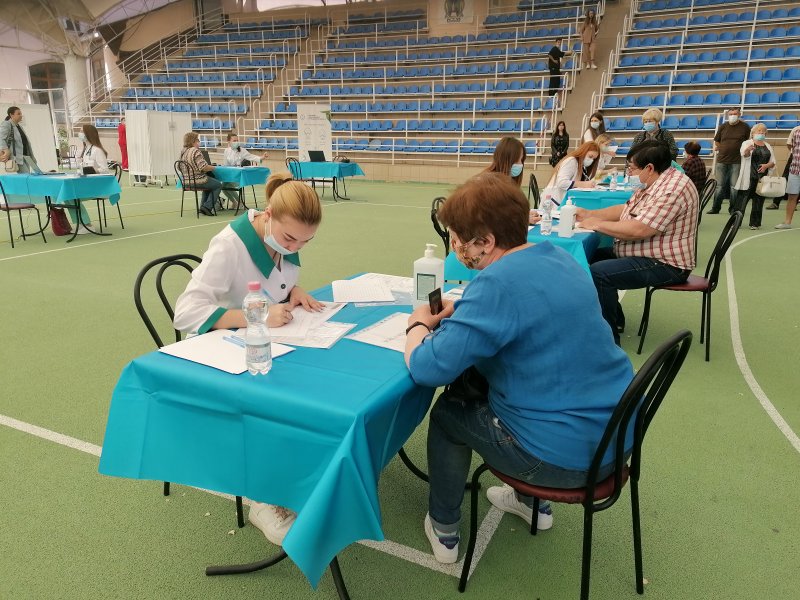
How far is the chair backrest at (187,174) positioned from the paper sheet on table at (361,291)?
7085 millimetres

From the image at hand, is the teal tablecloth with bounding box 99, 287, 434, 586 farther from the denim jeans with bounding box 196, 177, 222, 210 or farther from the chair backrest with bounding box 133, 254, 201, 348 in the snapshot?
the denim jeans with bounding box 196, 177, 222, 210

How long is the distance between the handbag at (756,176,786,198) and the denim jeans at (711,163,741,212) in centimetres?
92

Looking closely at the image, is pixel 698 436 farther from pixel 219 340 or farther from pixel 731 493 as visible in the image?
pixel 219 340

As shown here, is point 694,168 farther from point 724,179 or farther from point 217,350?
point 217,350

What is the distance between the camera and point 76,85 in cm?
2144

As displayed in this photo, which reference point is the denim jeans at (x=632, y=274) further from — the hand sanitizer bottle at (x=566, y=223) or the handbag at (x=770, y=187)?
the handbag at (x=770, y=187)

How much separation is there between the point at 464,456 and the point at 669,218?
7.37 feet

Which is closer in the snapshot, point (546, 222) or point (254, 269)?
point (254, 269)

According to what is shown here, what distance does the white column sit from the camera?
21.0m

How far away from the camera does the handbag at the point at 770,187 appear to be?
7.75 m

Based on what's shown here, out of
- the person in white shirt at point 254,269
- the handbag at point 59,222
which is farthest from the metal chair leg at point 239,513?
the handbag at point 59,222

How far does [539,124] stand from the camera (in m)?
13.7

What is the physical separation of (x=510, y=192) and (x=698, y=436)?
70.4 inches

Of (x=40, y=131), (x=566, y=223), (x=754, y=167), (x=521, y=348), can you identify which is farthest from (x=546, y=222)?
(x=40, y=131)
